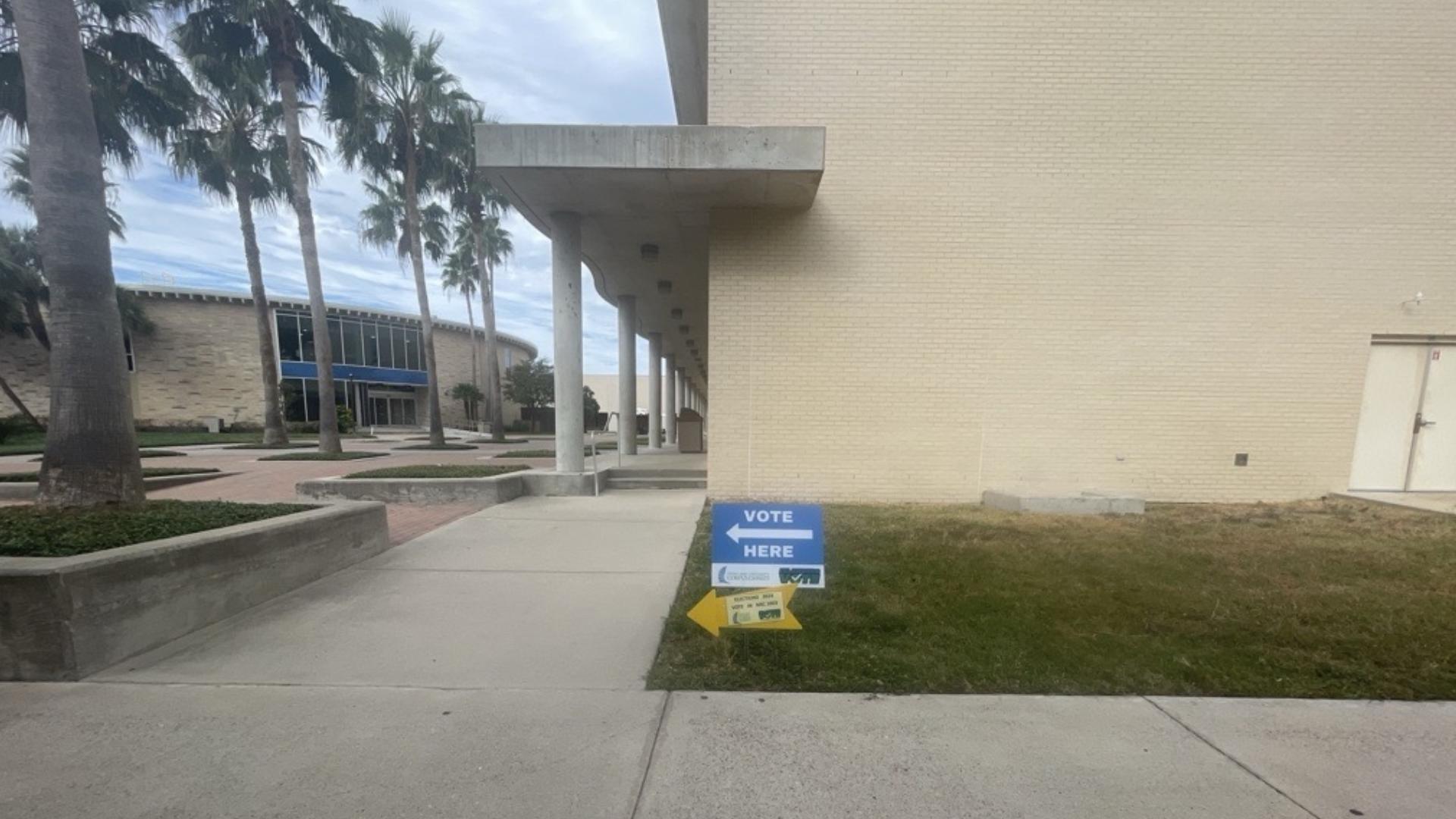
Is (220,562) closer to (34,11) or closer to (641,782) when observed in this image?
(641,782)

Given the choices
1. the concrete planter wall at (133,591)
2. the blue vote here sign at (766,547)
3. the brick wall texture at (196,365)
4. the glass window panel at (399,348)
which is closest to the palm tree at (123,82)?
the concrete planter wall at (133,591)

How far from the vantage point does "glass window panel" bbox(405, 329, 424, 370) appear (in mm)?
40438

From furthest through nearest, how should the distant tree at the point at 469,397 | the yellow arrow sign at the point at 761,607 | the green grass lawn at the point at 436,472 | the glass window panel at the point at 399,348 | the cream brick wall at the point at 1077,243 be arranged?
the glass window panel at the point at 399,348, the distant tree at the point at 469,397, the green grass lawn at the point at 436,472, the cream brick wall at the point at 1077,243, the yellow arrow sign at the point at 761,607

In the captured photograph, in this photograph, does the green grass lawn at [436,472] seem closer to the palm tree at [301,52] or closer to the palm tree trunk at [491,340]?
the palm tree at [301,52]

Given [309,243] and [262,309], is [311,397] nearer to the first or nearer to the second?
[262,309]

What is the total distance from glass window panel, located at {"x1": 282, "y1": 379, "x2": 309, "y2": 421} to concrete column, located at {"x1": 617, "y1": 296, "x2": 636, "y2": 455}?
28882 millimetres

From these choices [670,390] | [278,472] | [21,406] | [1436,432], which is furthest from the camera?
[21,406]

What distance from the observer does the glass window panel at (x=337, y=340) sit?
3538 centimetres

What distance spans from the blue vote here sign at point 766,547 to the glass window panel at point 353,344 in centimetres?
4241

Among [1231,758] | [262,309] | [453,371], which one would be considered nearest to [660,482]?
[1231,758]

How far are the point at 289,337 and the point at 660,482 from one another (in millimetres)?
37873

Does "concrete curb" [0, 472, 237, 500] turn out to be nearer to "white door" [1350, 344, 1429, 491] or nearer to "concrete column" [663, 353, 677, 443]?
"concrete column" [663, 353, 677, 443]

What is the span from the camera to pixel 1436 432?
25.7 ft

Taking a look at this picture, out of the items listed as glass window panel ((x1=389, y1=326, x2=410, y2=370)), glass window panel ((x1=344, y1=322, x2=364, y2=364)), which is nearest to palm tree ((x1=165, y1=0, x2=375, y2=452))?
glass window panel ((x1=344, y1=322, x2=364, y2=364))
